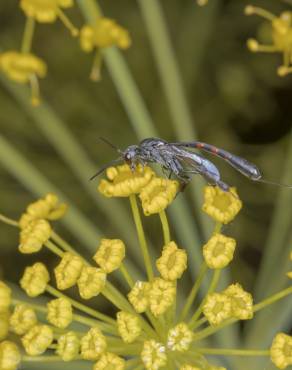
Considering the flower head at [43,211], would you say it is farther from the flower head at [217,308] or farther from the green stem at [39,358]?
the flower head at [217,308]

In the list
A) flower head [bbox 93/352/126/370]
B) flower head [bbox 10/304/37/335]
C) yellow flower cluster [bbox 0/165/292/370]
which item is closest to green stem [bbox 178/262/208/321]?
yellow flower cluster [bbox 0/165/292/370]

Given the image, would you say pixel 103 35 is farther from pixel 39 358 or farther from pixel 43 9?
pixel 39 358

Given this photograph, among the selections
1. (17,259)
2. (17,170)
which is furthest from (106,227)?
(17,170)

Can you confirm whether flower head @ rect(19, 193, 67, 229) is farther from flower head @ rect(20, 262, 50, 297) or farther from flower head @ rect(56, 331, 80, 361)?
flower head @ rect(56, 331, 80, 361)

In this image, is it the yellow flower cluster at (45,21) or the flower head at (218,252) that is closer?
the flower head at (218,252)

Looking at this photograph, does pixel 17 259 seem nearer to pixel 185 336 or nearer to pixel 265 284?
pixel 265 284

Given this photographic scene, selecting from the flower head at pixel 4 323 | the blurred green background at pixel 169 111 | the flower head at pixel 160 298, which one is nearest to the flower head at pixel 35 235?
the flower head at pixel 4 323

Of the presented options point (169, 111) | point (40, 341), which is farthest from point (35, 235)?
point (169, 111)
